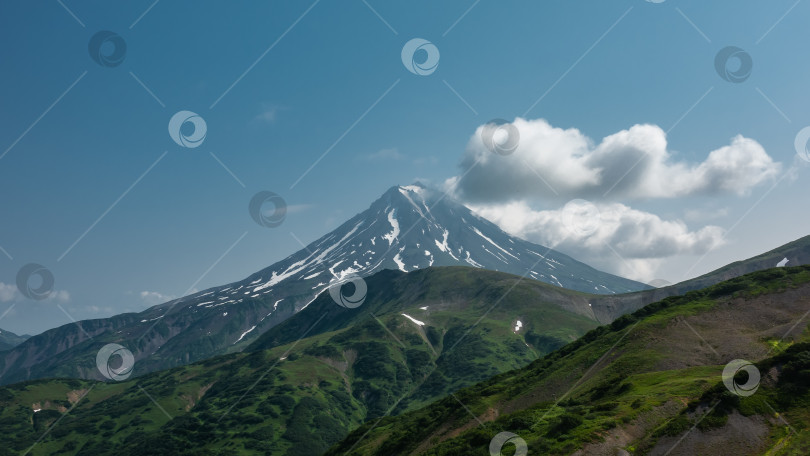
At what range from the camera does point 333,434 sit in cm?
19612

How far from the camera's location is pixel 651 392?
5403 centimetres

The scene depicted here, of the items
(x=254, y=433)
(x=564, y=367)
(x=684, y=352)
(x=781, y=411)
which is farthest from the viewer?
(x=254, y=433)

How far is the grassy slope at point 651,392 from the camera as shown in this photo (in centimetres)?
4188

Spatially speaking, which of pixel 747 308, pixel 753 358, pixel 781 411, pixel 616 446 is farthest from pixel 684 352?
pixel 616 446

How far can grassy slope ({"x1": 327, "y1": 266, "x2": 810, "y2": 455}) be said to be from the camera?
41.9m

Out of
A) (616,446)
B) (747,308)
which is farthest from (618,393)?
(747,308)

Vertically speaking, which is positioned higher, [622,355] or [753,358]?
[622,355]

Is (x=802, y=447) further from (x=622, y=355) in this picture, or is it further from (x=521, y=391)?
(x=521, y=391)

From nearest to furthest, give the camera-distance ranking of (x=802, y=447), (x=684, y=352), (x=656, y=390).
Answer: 1. (x=802, y=447)
2. (x=656, y=390)
3. (x=684, y=352)

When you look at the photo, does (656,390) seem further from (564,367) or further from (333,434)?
(333,434)

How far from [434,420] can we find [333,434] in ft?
428

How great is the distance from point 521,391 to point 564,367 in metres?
9.63

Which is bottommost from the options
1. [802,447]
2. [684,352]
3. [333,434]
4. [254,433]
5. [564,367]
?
[802,447]

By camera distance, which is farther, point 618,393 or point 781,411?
point 618,393
